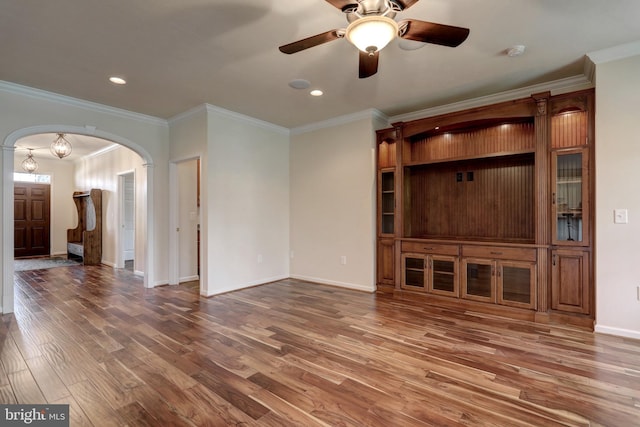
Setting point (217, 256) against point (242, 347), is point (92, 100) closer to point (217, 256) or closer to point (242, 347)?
point (217, 256)

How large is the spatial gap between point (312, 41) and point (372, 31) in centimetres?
47

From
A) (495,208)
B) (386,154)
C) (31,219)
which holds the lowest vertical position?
(31,219)

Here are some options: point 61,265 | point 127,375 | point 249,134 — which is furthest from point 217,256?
point 61,265

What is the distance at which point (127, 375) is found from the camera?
2.31 metres

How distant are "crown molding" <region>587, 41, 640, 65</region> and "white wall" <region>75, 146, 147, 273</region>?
6.77 meters

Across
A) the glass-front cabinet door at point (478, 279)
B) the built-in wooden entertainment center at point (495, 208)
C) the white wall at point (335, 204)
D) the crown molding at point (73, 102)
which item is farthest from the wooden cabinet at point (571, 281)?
the crown molding at point (73, 102)

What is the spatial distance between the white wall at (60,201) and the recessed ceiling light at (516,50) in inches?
442

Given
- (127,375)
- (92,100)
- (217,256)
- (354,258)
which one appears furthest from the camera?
(354,258)

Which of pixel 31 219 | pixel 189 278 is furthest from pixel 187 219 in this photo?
pixel 31 219

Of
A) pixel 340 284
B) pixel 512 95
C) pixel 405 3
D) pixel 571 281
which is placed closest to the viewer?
pixel 405 3

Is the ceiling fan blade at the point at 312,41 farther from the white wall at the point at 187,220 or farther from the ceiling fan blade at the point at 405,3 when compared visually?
the white wall at the point at 187,220

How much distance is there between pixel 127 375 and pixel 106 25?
9.42ft

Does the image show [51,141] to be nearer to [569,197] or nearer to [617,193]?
[569,197]

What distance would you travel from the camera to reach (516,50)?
297 cm
